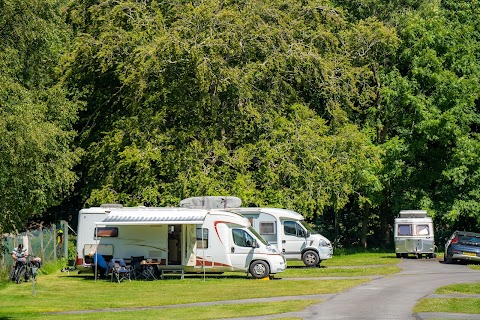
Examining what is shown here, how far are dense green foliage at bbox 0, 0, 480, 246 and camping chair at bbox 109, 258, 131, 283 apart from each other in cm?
658

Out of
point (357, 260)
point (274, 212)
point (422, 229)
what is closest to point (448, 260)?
point (422, 229)

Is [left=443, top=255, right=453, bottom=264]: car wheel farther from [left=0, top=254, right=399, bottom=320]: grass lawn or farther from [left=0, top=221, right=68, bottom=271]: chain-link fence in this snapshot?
[left=0, top=221, right=68, bottom=271]: chain-link fence

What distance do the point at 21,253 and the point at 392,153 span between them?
2680 centimetres

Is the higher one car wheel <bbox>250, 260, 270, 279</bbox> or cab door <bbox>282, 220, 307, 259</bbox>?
cab door <bbox>282, 220, 307, 259</bbox>

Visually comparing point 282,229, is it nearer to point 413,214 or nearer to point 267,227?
point 267,227

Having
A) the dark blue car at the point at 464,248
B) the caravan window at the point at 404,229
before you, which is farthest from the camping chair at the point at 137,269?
the caravan window at the point at 404,229

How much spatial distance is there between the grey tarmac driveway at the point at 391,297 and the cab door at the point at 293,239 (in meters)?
4.74

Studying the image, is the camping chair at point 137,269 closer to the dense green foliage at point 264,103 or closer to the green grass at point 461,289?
the dense green foliage at point 264,103

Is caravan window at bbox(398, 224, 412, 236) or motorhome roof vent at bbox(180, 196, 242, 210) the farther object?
caravan window at bbox(398, 224, 412, 236)

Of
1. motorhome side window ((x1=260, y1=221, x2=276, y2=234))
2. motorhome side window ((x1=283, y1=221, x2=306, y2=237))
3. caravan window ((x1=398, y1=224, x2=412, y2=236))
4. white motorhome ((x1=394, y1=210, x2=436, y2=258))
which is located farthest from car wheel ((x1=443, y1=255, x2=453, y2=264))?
motorhome side window ((x1=260, y1=221, x2=276, y2=234))

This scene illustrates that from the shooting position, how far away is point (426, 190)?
54.5 meters

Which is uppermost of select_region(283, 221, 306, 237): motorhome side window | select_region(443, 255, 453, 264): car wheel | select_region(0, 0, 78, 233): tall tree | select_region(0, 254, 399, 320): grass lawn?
select_region(0, 0, 78, 233): tall tree

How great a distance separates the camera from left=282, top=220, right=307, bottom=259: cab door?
41344mm

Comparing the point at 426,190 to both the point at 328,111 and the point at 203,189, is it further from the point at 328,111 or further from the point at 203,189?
the point at 203,189
